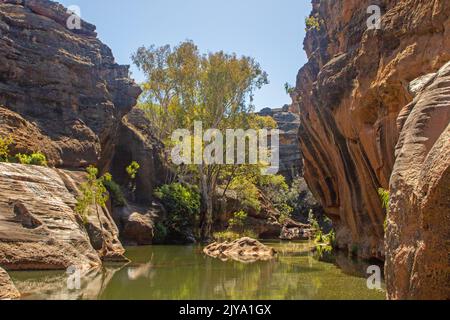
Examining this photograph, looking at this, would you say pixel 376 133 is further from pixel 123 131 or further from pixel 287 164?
pixel 287 164

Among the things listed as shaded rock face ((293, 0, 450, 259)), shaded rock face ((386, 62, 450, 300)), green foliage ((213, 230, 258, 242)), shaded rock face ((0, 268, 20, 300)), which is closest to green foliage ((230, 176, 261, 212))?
green foliage ((213, 230, 258, 242))

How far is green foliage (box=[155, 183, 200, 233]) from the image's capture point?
31062 millimetres

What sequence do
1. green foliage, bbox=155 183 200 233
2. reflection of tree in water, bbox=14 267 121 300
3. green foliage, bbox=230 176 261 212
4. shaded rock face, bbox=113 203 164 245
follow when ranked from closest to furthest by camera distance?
reflection of tree in water, bbox=14 267 121 300
shaded rock face, bbox=113 203 164 245
green foliage, bbox=155 183 200 233
green foliage, bbox=230 176 261 212

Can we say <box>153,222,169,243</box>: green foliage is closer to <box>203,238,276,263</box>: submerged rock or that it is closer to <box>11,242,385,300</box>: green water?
<box>203,238,276,263</box>: submerged rock

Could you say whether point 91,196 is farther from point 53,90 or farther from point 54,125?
point 53,90

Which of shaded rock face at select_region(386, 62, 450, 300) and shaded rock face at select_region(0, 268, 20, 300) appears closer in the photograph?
shaded rock face at select_region(386, 62, 450, 300)

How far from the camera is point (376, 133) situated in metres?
14.9

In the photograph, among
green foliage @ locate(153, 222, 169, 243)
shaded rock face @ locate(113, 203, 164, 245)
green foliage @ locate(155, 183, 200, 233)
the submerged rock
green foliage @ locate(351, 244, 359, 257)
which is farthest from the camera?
green foliage @ locate(155, 183, 200, 233)

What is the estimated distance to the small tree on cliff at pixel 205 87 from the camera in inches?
1242

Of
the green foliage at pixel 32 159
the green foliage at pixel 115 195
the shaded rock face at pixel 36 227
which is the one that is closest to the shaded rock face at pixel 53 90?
the green foliage at pixel 32 159

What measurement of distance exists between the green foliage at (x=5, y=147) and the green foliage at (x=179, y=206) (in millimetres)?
13490

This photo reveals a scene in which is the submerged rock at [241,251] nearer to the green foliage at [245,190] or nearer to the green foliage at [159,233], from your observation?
the green foliage at [159,233]

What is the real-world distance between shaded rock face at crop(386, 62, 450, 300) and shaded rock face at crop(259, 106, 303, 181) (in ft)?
143

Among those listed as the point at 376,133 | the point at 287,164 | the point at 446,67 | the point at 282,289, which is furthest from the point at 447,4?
the point at 287,164
